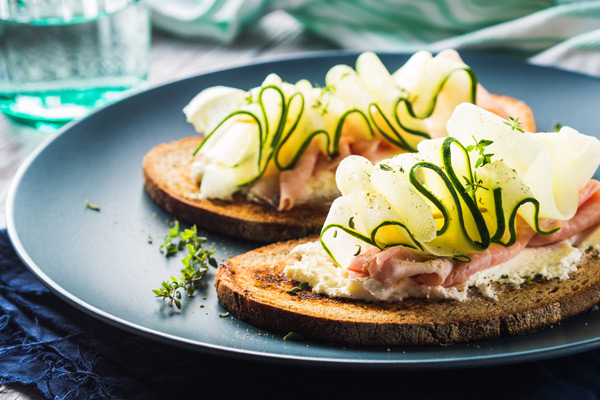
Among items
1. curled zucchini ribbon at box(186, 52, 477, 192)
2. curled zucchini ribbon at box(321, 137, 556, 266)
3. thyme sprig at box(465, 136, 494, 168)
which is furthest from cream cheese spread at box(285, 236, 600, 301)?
curled zucchini ribbon at box(186, 52, 477, 192)

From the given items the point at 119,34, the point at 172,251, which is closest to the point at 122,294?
the point at 172,251

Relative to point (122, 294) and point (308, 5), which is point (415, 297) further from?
point (308, 5)

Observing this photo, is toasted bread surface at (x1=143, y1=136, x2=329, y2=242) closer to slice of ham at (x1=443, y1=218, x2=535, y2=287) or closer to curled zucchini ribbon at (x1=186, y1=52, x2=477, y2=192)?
curled zucchini ribbon at (x1=186, y1=52, x2=477, y2=192)

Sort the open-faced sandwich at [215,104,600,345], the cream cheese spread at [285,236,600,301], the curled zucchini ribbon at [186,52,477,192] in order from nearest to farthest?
1. the open-faced sandwich at [215,104,600,345]
2. the cream cheese spread at [285,236,600,301]
3. the curled zucchini ribbon at [186,52,477,192]

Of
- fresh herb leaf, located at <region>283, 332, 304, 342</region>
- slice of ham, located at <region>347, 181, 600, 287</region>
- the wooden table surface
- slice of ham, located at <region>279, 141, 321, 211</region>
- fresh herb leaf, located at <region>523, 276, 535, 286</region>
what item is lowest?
the wooden table surface

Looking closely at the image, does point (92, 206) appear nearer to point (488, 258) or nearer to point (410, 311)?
point (410, 311)

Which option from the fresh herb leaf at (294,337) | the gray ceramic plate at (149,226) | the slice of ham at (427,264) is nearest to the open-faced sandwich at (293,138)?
the gray ceramic plate at (149,226)

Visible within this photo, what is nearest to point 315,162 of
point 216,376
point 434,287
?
point 434,287

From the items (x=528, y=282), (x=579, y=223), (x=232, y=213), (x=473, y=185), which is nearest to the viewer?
(x=473, y=185)
